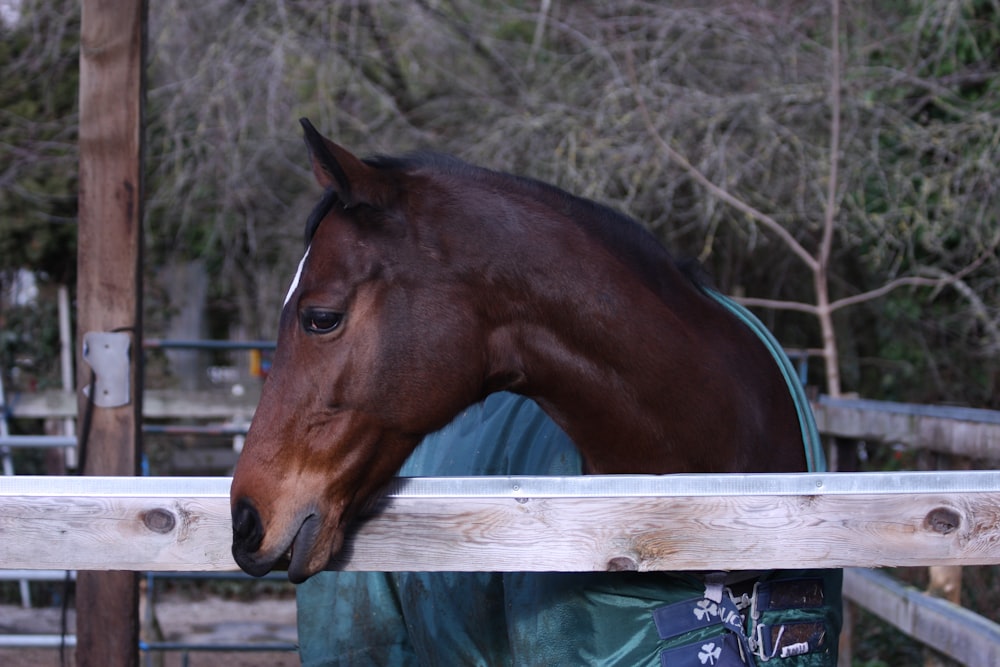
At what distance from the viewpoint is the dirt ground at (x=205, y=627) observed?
538 centimetres

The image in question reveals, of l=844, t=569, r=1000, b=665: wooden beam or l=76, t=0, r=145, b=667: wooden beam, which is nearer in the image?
l=76, t=0, r=145, b=667: wooden beam

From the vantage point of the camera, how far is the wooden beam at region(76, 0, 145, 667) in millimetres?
2656

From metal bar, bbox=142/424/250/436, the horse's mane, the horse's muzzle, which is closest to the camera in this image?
the horse's muzzle

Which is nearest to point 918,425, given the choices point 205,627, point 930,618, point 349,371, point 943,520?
point 930,618

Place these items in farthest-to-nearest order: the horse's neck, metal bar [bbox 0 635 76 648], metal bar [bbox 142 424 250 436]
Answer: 1. metal bar [bbox 142 424 250 436]
2. metal bar [bbox 0 635 76 648]
3. the horse's neck

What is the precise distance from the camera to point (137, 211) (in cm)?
270

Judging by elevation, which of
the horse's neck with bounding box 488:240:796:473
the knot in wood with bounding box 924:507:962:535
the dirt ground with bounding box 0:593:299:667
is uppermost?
the horse's neck with bounding box 488:240:796:473

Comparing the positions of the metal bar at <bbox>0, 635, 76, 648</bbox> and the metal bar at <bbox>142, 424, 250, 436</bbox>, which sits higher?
the metal bar at <bbox>142, 424, 250, 436</bbox>

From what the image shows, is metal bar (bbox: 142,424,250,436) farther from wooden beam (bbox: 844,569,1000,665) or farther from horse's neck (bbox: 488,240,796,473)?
horse's neck (bbox: 488,240,796,473)

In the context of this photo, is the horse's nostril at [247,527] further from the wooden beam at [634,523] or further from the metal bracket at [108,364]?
the metal bracket at [108,364]

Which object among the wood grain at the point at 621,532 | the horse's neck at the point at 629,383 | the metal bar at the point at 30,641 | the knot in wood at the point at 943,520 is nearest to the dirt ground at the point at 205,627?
the metal bar at the point at 30,641

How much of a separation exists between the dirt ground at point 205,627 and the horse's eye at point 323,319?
375cm

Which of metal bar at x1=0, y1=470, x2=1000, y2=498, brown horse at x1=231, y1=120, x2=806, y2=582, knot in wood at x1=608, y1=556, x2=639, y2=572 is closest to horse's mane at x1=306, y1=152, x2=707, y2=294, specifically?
brown horse at x1=231, y1=120, x2=806, y2=582

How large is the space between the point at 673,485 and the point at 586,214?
606 mm
